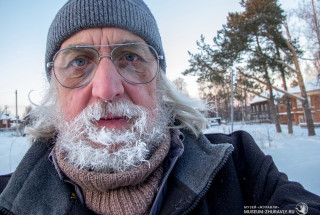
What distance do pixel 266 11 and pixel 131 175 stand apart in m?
13.0

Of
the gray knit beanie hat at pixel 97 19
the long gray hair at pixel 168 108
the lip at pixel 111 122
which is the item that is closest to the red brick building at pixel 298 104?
the long gray hair at pixel 168 108

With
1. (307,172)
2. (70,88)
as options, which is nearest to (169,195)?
(70,88)

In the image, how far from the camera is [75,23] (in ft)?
4.56

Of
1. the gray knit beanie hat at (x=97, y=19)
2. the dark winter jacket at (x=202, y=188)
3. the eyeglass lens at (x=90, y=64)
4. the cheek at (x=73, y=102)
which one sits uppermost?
the gray knit beanie hat at (x=97, y=19)

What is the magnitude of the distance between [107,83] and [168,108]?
31.7 inches

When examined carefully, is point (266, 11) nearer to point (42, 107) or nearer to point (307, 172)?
point (307, 172)

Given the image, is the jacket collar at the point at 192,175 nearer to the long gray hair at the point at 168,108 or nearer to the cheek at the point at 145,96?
the long gray hair at the point at 168,108

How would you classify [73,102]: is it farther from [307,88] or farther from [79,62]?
[307,88]

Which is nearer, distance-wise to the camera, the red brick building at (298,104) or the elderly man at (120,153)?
the elderly man at (120,153)

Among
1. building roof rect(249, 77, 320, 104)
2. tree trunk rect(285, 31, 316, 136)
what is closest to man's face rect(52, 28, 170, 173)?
tree trunk rect(285, 31, 316, 136)

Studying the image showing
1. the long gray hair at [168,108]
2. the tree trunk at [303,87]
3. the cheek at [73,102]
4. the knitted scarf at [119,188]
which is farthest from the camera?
the tree trunk at [303,87]

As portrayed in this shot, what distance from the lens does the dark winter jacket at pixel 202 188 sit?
1.10m

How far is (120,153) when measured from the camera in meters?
1.12

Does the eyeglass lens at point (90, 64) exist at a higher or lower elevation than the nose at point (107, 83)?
higher
